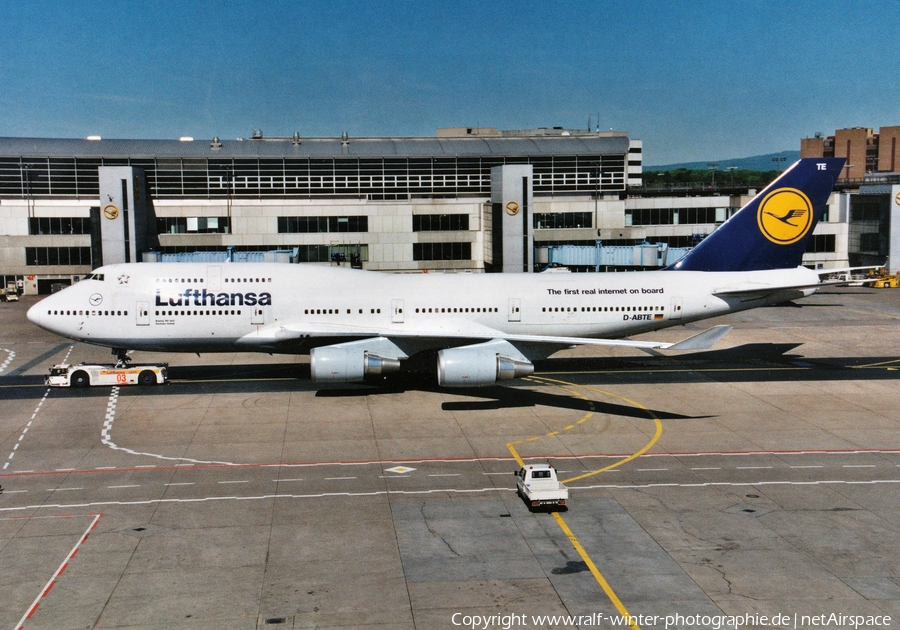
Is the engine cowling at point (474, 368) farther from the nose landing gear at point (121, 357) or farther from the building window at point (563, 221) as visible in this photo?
the building window at point (563, 221)

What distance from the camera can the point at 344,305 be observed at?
142 feet

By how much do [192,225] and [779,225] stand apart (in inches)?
2403

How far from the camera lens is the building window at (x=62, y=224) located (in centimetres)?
8950

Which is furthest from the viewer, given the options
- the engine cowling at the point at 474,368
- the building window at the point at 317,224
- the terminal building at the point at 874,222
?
the terminal building at the point at 874,222

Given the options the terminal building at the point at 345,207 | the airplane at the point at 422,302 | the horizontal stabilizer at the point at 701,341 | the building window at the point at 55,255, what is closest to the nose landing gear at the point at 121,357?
the airplane at the point at 422,302

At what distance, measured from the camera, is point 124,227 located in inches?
3253

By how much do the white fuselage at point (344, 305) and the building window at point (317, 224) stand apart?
43.2m

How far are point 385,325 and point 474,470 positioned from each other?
1518 cm

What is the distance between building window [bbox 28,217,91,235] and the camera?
89.5 metres

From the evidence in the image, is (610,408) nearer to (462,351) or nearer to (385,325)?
(462,351)

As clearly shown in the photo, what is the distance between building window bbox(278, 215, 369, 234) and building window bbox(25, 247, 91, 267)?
21803 mm

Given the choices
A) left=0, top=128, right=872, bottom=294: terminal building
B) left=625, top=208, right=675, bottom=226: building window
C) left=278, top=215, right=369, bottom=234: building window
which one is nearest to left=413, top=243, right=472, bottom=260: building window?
left=0, top=128, right=872, bottom=294: terminal building

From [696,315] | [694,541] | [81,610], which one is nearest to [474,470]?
[694,541]

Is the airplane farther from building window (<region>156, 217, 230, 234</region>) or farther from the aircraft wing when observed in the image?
building window (<region>156, 217, 230, 234</region>)
